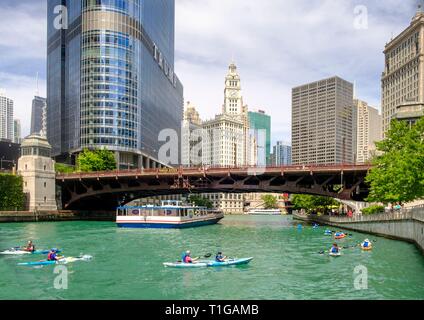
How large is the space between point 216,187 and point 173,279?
226ft

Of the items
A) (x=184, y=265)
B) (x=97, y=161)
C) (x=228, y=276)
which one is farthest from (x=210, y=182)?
(x=228, y=276)

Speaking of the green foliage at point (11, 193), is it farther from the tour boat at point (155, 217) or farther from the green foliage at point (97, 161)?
the tour boat at point (155, 217)

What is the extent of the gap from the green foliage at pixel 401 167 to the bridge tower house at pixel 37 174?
78636 millimetres

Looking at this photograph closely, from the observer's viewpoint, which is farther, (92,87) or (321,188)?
(92,87)

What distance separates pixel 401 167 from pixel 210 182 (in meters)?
57.0

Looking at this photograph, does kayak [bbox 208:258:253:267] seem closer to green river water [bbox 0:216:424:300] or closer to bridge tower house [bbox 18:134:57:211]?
green river water [bbox 0:216:424:300]

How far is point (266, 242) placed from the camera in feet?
211

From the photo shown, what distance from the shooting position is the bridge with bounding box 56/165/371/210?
3661 inches

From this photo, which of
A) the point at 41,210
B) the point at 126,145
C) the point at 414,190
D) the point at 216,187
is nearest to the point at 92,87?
the point at 126,145

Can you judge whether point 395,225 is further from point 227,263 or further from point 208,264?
point 208,264

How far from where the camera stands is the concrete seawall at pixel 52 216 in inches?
3952

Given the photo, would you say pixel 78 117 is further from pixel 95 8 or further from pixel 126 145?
pixel 95 8

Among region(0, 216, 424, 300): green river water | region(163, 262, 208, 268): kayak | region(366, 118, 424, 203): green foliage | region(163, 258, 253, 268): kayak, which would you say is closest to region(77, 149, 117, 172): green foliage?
region(0, 216, 424, 300): green river water

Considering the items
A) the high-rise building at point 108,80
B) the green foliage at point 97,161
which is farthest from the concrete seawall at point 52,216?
the high-rise building at point 108,80
